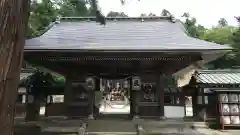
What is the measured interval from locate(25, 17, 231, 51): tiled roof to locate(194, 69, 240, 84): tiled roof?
2.52 m

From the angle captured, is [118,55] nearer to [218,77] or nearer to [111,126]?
[111,126]

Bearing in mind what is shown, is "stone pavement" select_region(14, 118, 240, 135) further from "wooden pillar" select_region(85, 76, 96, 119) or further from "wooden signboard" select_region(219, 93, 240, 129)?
"wooden signboard" select_region(219, 93, 240, 129)

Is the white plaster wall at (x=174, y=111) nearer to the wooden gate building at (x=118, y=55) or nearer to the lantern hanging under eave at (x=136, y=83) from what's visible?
the wooden gate building at (x=118, y=55)

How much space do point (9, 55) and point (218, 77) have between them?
11984 mm

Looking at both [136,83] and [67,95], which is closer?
[136,83]

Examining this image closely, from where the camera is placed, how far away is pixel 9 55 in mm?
1949

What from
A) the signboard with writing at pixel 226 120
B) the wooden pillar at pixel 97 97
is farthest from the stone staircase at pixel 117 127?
the signboard with writing at pixel 226 120

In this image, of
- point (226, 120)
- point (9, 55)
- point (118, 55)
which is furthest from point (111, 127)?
point (9, 55)

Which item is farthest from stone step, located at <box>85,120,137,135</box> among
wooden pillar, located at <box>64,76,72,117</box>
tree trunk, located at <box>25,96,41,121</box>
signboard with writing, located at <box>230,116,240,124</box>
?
signboard with writing, located at <box>230,116,240,124</box>

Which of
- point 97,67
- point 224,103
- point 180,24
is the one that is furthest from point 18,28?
point 180,24

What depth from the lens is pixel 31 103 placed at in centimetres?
1054

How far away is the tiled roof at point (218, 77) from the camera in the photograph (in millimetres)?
11648

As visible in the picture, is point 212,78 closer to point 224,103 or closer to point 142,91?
point 224,103

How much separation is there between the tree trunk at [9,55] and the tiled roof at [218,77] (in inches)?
413
